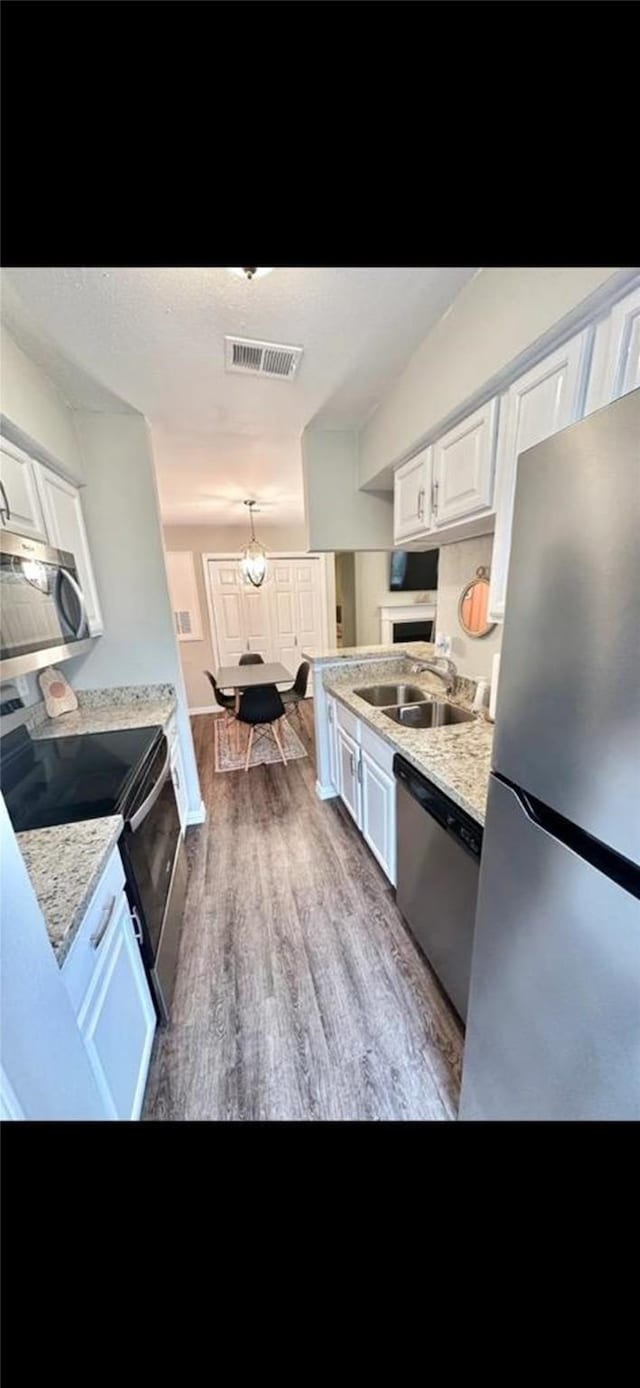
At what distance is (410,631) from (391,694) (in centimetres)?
260

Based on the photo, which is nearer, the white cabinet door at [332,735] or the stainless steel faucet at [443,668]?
the stainless steel faucet at [443,668]

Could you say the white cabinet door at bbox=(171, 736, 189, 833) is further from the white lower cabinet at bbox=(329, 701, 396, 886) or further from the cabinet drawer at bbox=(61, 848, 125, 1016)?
the cabinet drawer at bbox=(61, 848, 125, 1016)

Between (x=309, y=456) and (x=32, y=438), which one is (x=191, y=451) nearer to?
(x=309, y=456)

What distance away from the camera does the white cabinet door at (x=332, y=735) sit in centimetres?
254

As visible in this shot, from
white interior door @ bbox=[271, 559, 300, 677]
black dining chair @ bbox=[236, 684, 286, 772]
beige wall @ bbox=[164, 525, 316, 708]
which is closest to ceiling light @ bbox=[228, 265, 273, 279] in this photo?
black dining chair @ bbox=[236, 684, 286, 772]

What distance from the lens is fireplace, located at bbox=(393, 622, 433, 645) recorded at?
4.79 m

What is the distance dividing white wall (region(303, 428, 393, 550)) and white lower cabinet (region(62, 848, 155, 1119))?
217 cm

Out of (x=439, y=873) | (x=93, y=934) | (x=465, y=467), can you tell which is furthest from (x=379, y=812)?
(x=465, y=467)

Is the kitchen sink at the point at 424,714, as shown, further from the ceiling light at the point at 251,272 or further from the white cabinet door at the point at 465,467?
the ceiling light at the point at 251,272

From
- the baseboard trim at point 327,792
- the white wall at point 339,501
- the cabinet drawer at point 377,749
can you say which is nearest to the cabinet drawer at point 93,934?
the cabinet drawer at point 377,749

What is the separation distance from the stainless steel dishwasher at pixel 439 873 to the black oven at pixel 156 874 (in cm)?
94

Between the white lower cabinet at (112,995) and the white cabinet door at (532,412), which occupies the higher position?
the white cabinet door at (532,412)

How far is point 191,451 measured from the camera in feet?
8.68
